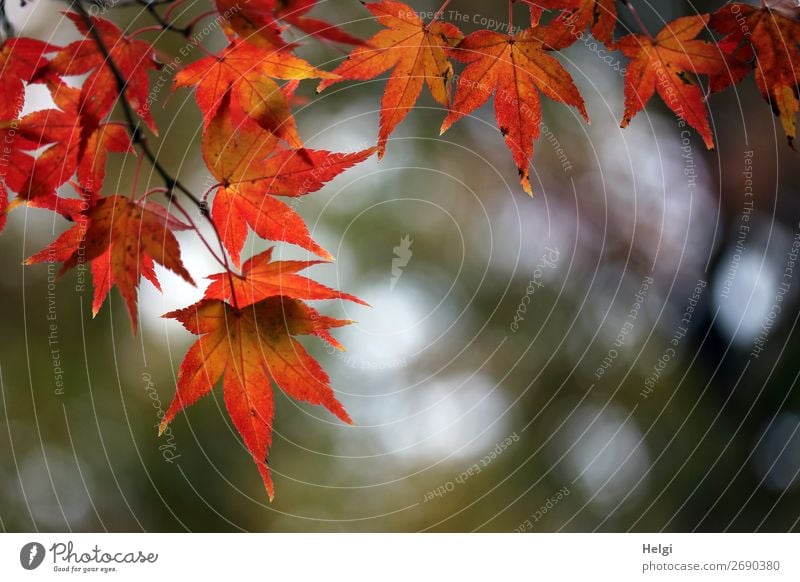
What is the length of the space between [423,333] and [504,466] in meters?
0.46

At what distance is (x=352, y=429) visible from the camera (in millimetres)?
1590

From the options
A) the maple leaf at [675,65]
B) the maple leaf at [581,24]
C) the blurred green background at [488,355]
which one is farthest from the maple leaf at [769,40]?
the blurred green background at [488,355]

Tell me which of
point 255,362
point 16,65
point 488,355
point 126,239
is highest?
point 16,65

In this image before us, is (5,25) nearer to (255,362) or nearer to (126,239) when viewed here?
(126,239)

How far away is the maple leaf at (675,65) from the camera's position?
66 centimetres

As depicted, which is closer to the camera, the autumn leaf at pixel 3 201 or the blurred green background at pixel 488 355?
the autumn leaf at pixel 3 201

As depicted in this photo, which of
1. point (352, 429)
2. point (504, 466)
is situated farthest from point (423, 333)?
point (504, 466)

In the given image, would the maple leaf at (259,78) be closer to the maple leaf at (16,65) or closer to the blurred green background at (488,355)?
the maple leaf at (16,65)

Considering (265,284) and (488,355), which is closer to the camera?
(265,284)

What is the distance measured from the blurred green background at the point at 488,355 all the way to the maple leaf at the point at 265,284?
32.4 inches

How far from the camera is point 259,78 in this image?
0.55 metres

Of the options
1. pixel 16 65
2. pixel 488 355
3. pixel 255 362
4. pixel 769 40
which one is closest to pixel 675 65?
pixel 769 40

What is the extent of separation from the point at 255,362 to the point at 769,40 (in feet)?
1.93
